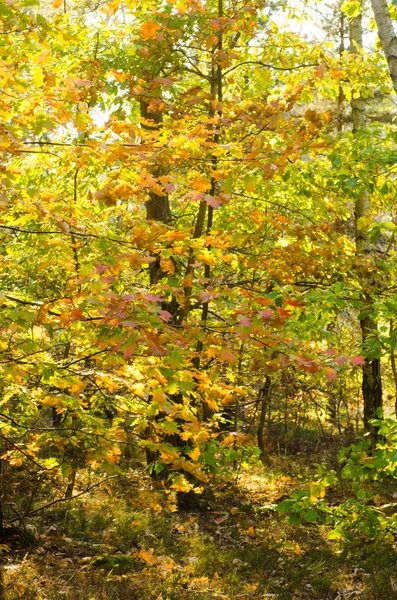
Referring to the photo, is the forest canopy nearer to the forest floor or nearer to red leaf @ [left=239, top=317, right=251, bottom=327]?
red leaf @ [left=239, top=317, right=251, bottom=327]

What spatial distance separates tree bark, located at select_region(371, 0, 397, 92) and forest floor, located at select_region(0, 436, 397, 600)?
433cm

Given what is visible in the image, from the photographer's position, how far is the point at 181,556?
7.12m

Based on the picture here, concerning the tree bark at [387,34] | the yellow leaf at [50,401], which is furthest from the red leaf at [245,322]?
the tree bark at [387,34]

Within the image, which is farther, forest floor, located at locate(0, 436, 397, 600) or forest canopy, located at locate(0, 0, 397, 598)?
A: forest floor, located at locate(0, 436, 397, 600)

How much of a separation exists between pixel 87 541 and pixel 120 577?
146cm

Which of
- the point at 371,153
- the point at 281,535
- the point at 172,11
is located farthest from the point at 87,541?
the point at 172,11

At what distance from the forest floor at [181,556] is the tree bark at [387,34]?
4.33 m

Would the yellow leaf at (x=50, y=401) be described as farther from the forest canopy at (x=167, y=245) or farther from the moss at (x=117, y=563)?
the moss at (x=117, y=563)

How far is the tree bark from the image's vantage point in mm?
5480

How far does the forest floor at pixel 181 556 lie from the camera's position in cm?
576

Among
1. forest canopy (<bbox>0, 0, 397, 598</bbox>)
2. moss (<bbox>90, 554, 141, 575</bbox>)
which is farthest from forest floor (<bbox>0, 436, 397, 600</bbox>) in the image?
forest canopy (<bbox>0, 0, 397, 598</bbox>)

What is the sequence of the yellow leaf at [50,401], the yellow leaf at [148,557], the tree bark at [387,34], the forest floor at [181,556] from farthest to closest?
the yellow leaf at [148,557], the forest floor at [181,556], the tree bark at [387,34], the yellow leaf at [50,401]

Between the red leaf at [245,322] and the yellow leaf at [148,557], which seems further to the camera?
the yellow leaf at [148,557]

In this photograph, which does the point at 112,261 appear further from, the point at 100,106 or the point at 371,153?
the point at 100,106
